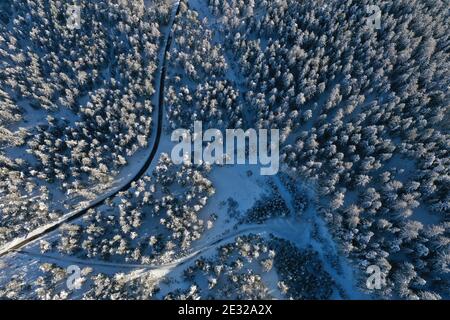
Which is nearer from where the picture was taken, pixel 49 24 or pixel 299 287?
pixel 299 287

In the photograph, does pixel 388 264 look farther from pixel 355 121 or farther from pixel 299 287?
pixel 355 121

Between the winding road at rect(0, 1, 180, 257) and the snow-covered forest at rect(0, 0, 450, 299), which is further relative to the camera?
the winding road at rect(0, 1, 180, 257)

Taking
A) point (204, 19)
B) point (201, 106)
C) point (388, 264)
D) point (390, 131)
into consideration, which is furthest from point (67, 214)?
point (390, 131)

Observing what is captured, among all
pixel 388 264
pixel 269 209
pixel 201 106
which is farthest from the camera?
pixel 201 106

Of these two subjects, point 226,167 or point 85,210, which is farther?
point 226,167

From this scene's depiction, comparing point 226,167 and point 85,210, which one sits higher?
point 226,167

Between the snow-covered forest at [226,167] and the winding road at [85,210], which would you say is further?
the winding road at [85,210]

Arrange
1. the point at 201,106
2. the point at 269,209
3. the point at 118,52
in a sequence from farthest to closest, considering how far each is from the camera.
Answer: the point at 118,52
the point at 201,106
the point at 269,209
